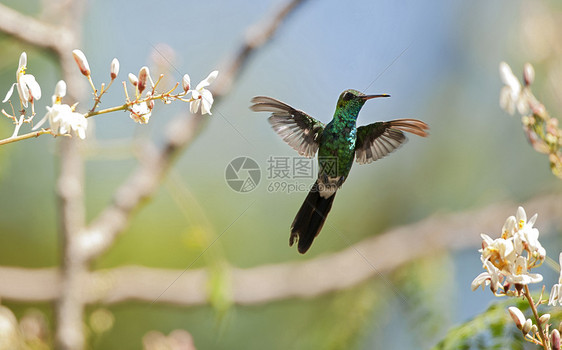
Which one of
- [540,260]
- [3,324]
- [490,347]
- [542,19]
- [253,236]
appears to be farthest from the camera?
[253,236]

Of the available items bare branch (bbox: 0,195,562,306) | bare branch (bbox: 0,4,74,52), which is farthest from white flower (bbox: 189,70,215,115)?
bare branch (bbox: 0,4,74,52)

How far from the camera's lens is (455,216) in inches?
90.8

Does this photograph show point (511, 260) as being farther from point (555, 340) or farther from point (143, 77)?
point (143, 77)

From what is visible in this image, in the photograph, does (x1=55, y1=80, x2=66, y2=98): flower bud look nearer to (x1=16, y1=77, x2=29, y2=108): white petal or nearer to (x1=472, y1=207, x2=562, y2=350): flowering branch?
(x1=16, y1=77, x2=29, y2=108): white petal

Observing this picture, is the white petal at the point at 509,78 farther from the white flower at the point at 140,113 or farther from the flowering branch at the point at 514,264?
the white flower at the point at 140,113

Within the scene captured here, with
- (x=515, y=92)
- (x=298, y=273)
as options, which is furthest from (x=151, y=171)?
(x=515, y=92)

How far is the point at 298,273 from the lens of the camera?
196 centimetres

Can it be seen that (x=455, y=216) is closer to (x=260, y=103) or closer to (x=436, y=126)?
(x=436, y=126)

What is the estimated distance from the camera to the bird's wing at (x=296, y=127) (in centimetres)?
74

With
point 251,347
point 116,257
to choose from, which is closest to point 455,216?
point 251,347

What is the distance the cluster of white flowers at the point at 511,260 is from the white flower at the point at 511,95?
32 cm

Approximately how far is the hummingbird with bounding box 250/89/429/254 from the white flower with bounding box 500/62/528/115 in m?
0.17

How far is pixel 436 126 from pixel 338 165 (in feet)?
6.63

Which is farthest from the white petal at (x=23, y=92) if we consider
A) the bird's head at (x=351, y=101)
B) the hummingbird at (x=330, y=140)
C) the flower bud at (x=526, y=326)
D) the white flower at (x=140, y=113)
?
the flower bud at (x=526, y=326)
